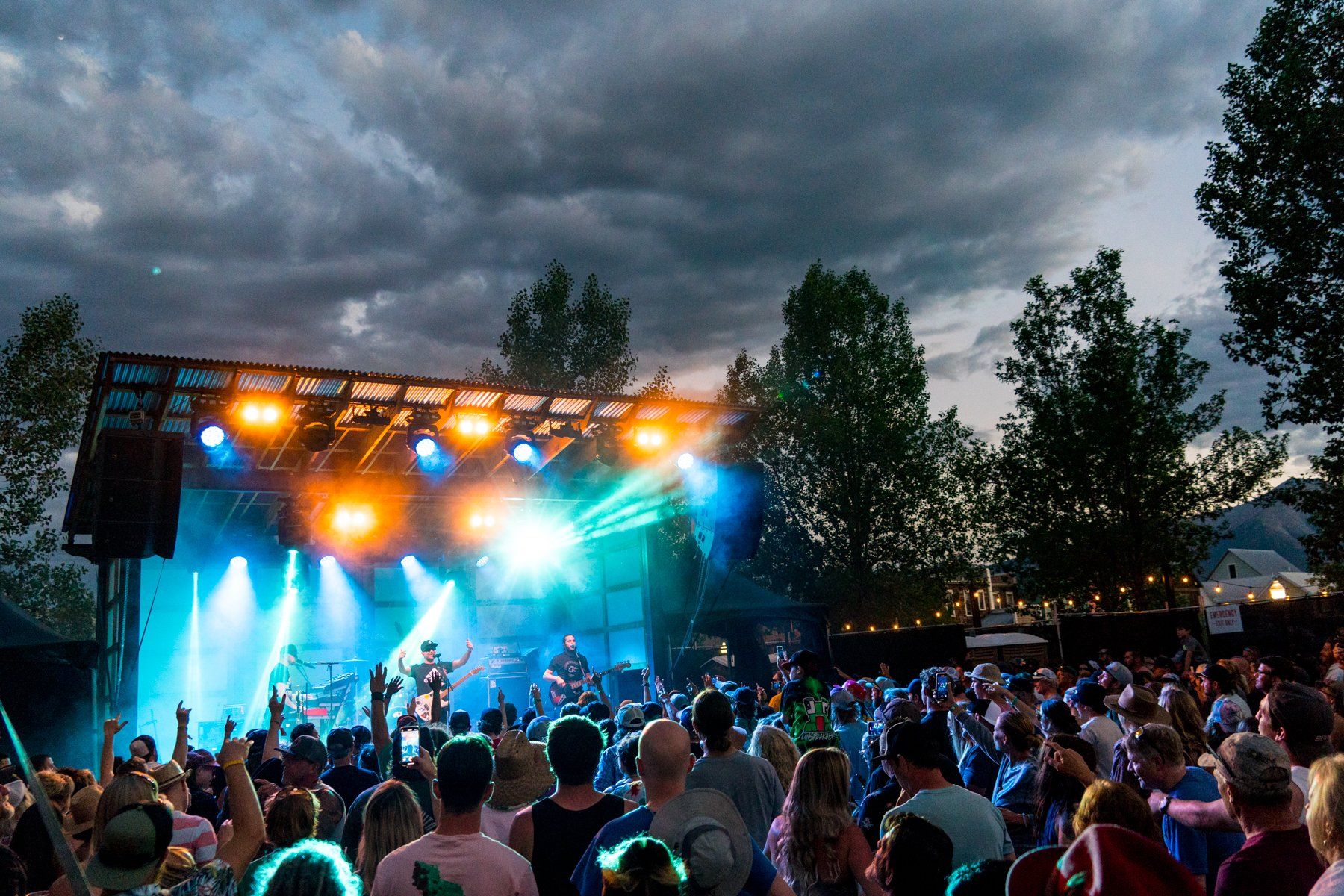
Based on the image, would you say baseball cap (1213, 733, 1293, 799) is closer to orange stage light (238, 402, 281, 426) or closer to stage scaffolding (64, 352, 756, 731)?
stage scaffolding (64, 352, 756, 731)

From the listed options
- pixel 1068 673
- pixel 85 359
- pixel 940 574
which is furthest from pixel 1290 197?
pixel 85 359

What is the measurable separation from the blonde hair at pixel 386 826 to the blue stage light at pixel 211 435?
365 inches

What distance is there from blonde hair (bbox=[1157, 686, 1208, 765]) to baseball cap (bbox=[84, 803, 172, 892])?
14.3ft

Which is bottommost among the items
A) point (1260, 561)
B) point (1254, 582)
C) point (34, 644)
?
point (1254, 582)

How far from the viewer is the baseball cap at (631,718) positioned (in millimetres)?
5656

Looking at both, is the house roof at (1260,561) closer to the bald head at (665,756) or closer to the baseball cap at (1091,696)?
the baseball cap at (1091,696)

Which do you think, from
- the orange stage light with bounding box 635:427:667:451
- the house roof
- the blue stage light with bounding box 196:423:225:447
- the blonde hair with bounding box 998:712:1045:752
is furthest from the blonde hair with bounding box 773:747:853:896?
the house roof

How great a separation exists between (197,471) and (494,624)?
8.84 metres

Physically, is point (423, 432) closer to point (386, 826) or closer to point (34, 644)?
point (34, 644)

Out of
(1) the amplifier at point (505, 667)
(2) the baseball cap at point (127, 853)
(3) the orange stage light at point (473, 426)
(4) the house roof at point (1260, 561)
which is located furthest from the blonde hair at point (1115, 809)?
(4) the house roof at point (1260, 561)

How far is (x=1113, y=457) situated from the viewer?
26797 millimetres

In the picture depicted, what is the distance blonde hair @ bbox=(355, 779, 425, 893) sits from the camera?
301 centimetres

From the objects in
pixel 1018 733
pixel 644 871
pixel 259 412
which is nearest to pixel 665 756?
pixel 644 871

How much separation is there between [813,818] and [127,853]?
2012 millimetres
